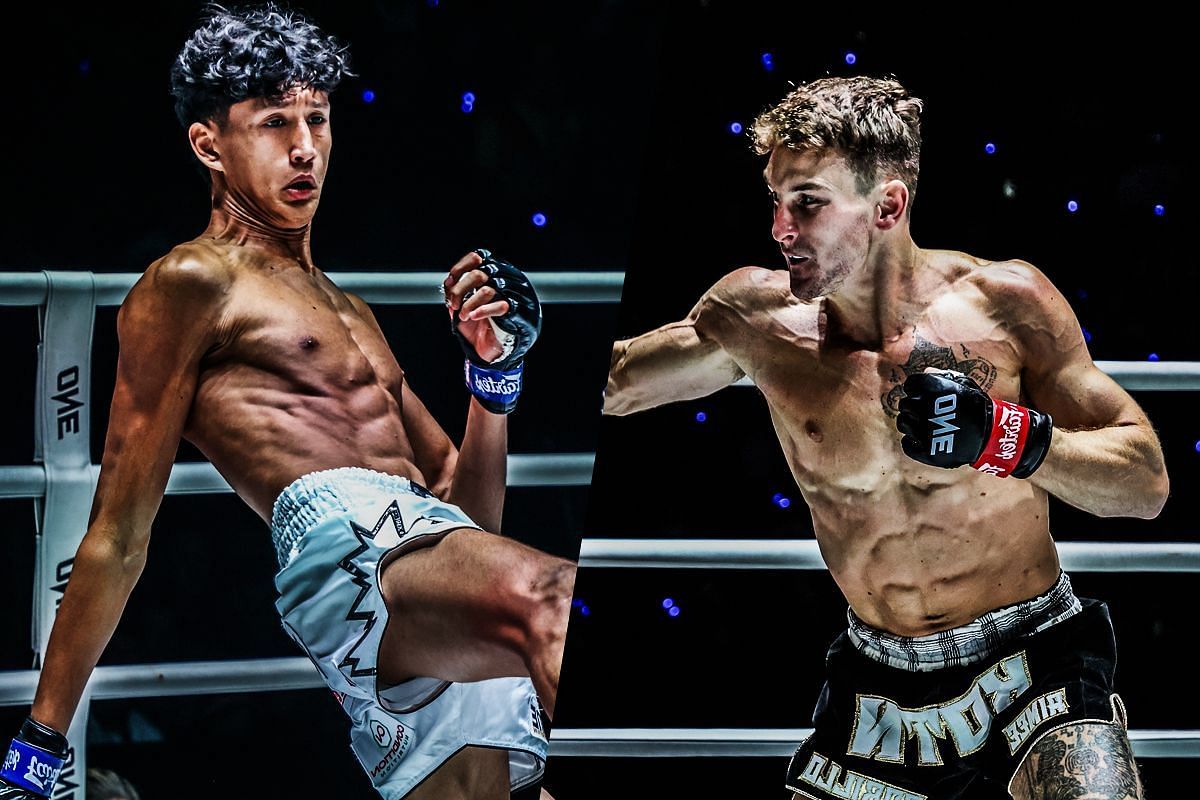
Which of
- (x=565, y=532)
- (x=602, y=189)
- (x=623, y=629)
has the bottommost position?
(x=623, y=629)

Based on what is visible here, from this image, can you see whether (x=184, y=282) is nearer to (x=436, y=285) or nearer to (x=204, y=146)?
(x=204, y=146)

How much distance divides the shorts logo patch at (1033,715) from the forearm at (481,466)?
91 cm

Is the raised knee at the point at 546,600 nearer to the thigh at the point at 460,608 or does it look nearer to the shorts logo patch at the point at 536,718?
the thigh at the point at 460,608

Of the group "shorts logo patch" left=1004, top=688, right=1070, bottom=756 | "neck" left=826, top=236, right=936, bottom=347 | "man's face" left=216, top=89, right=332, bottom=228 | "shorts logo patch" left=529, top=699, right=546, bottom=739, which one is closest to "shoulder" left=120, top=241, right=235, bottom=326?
"man's face" left=216, top=89, right=332, bottom=228

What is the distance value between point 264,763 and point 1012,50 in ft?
5.88

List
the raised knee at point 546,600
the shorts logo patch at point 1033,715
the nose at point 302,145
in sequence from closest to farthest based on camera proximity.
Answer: the raised knee at point 546,600 → the nose at point 302,145 → the shorts logo patch at point 1033,715

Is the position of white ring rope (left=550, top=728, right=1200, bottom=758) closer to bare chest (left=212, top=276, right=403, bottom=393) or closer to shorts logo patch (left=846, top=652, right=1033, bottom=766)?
shorts logo patch (left=846, top=652, right=1033, bottom=766)

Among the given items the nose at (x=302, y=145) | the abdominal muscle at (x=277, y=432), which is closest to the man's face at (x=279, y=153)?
the nose at (x=302, y=145)

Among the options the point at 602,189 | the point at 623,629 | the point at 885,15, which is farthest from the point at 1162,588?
the point at 602,189

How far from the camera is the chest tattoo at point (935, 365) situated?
2.35 meters

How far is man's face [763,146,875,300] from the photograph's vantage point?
7.75 ft

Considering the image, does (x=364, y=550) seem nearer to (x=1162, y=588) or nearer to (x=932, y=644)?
(x=932, y=644)

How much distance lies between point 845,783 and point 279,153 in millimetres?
1377

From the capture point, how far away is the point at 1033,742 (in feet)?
7.43
